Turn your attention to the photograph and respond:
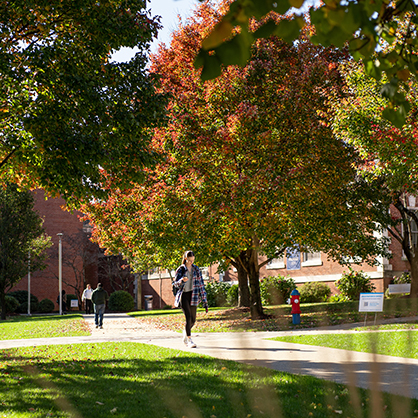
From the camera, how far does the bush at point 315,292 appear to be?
27994mm

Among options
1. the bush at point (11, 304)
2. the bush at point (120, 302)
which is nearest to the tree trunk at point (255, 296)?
the bush at point (120, 302)

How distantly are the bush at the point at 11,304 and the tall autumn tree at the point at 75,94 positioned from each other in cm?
2951

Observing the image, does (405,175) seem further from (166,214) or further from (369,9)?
(369,9)

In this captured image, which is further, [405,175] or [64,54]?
[405,175]

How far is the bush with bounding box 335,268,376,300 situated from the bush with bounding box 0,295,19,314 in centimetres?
2503

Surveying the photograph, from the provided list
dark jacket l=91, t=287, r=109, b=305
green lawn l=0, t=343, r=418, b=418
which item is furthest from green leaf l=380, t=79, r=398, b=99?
dark jacket l=91, t=287, r=109, b=305

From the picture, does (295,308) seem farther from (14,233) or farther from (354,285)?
(14,233)

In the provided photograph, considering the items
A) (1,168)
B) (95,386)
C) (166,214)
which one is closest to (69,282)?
(166,214)

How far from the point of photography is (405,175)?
1553 centimetres

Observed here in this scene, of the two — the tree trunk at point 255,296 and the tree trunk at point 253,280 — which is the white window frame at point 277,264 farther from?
the tree trunk at point 255,296

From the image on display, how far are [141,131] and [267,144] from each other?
559cm

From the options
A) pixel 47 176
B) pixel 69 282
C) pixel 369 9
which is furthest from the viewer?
pixel 69 282

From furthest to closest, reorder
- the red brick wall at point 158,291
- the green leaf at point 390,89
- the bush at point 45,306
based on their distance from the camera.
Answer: the bush at point 45,306
the red brick wall at point 158,291
the green leaf at point 390,89

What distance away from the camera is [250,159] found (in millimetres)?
15891
